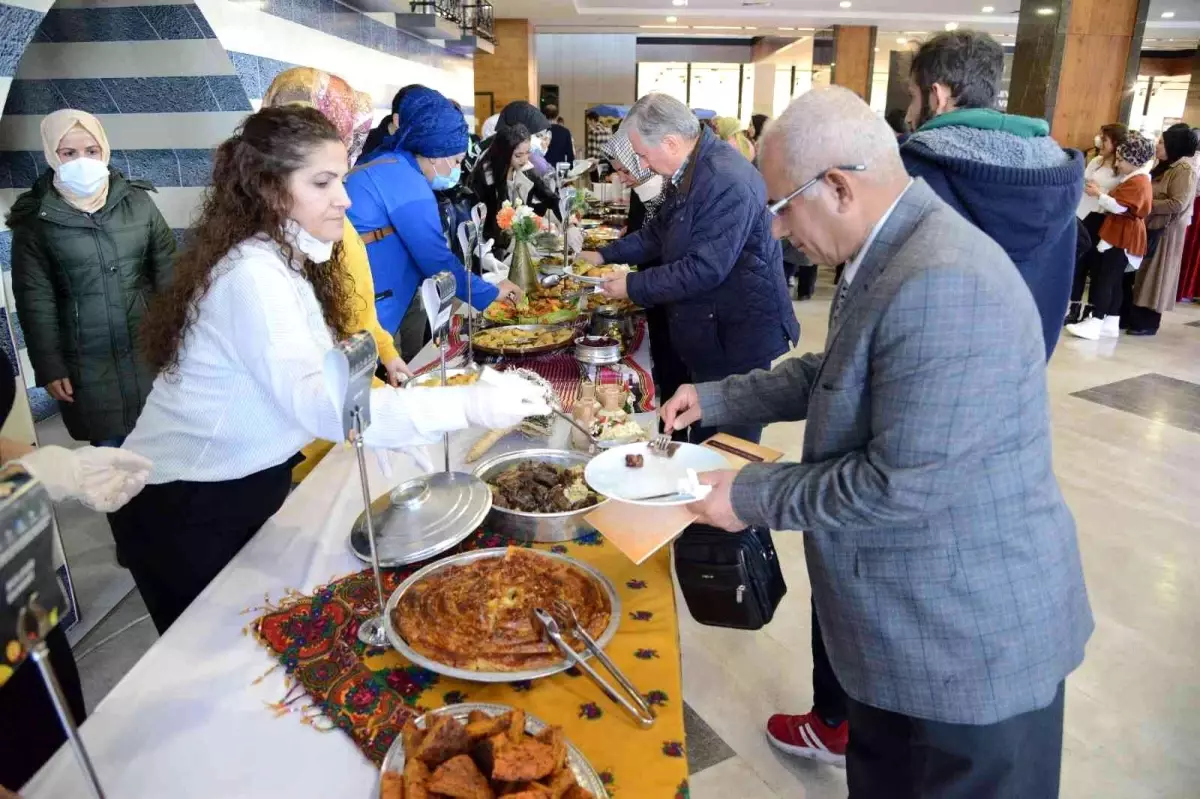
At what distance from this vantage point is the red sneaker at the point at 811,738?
1890 mm

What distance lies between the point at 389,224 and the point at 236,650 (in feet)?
6.00

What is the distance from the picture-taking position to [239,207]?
4.43 feet

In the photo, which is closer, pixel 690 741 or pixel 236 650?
pixel 236 650

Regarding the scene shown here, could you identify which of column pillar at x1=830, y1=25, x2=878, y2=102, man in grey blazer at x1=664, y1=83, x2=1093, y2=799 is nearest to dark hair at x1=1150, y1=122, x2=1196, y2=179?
man in grey blazer at x1=664, y1=83, x2=1093, y2=799

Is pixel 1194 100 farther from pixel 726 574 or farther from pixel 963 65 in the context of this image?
pixel 726 574

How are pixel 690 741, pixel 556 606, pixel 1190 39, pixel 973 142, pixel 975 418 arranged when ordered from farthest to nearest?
pixel 1190 39 → pixel 690 741 → pixel 973 142 → pixel 556 606 → pixel 975 418

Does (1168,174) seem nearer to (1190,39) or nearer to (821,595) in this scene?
(821,595)

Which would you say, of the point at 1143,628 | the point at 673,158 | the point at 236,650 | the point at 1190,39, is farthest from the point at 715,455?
the point at 1190,39

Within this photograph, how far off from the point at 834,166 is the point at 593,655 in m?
0.74

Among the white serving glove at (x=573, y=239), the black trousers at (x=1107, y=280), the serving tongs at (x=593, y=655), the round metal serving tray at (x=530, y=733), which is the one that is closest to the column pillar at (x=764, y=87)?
the black trousers at (x=1107, y=280)

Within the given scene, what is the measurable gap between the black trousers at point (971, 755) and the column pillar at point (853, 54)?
14.4 metres

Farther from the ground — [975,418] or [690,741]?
[975,418]

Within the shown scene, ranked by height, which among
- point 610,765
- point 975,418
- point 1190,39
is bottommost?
point 610,765

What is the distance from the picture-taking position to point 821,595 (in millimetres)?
1185
